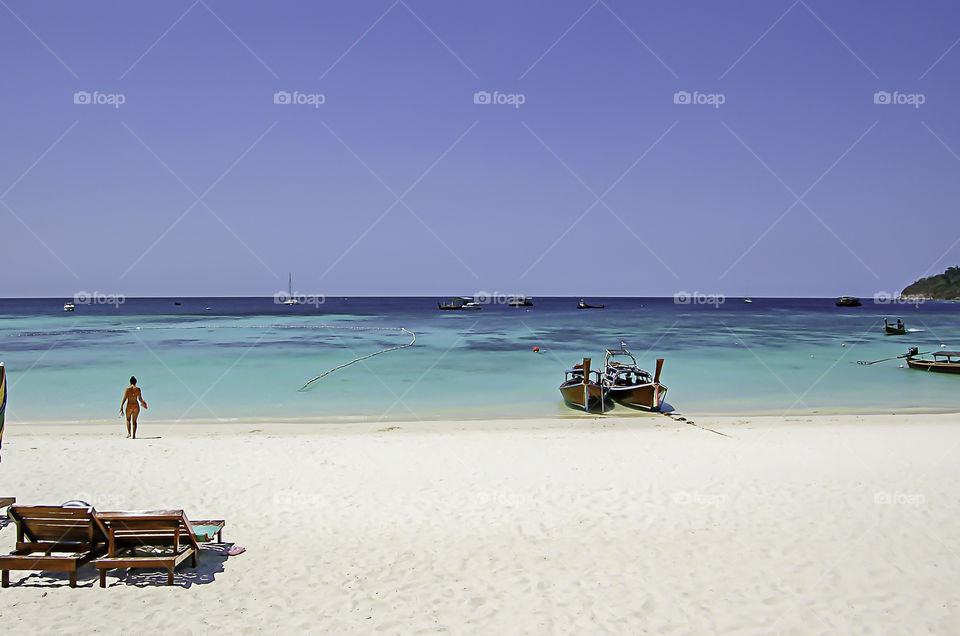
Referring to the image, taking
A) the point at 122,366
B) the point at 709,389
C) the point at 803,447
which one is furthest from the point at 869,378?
the point at 122,366

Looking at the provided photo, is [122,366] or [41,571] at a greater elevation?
[122,366]

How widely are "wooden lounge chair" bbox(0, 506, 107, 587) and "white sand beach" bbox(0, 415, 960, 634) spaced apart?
0.25 metres

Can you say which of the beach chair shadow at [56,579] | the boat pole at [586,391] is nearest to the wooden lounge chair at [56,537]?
the beach chair shadow at [56,579]

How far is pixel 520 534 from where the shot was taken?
7.88 m

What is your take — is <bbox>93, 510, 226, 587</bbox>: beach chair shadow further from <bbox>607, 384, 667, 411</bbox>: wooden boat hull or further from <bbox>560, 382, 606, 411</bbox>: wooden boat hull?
<bbox>607, 384, 667, 411</bbox>: wooden boat hull

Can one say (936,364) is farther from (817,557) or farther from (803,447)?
(817,557)

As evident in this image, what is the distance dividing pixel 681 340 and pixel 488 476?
157 ft

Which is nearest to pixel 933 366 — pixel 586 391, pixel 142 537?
pixel 586 391

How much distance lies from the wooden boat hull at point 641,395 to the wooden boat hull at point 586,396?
52 centimetres

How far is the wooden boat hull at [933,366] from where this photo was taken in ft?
99.0

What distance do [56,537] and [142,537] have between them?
844 mm

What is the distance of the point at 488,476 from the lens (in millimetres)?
10688

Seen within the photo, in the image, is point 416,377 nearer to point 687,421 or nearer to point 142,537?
point 687,421

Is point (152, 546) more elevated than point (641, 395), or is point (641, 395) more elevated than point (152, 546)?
point (641, 395)
